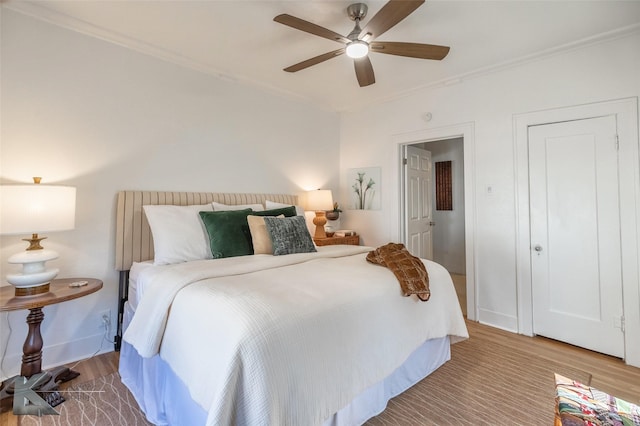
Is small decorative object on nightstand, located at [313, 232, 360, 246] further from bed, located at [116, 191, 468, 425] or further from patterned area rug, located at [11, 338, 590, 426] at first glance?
patterned area rug, located at [11, 338, 590, 426]

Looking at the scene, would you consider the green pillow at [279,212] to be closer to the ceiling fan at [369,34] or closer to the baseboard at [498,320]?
the ceiling fan at [369,34]

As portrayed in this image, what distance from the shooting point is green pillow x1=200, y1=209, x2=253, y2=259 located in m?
2.44

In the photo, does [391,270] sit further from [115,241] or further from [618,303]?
[115,241]

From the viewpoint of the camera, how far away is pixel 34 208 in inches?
71.3

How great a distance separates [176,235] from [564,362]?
10.8 feet

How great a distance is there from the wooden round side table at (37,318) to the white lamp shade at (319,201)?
2.41 metres

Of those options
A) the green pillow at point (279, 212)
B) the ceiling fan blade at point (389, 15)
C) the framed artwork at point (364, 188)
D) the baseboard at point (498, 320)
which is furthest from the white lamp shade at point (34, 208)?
the baseboard at point (498, 320)

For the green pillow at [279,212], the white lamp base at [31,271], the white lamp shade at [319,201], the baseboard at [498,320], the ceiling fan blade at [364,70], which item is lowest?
the baseboard at [498,320]

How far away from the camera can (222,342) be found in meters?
1.17

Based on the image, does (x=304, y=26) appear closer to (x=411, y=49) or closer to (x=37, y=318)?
(x=411, y=49)

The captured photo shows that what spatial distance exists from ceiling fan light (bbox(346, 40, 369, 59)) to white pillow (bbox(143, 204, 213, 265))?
186 centimetres

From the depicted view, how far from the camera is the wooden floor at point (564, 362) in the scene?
200 centimetres

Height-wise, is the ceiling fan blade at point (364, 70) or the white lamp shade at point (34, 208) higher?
the ceiling fan blade at point (364, 70)

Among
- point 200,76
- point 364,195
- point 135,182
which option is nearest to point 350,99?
A: point 364,195
